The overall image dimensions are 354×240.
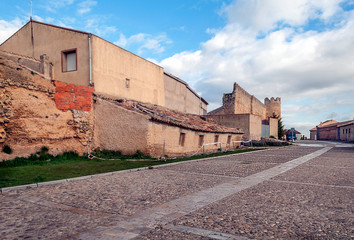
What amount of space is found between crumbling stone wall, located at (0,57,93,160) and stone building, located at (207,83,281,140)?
16.8 m

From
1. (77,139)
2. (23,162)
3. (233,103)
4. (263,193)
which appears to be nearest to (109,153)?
(77,139)

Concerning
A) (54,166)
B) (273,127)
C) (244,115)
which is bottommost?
(54,166)

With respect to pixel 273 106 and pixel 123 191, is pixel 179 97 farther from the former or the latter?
pixel 273 106

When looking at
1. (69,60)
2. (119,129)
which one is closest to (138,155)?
(119,129)

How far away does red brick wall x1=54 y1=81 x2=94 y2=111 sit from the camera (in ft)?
41.9

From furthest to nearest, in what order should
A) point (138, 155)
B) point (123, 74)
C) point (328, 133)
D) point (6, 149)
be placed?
1. point (328, 133)
2. point (123, 74)
3. point (138, 155)
4. point (6, 149)

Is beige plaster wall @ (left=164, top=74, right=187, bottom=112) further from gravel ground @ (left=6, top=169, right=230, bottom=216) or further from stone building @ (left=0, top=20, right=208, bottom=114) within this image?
gravel ground @ (left=6, top=169, right=230, bottom=216)

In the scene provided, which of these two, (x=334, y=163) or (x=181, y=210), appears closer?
(x=181, y=210)

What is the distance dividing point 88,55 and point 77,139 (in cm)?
546

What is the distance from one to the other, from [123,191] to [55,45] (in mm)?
14435

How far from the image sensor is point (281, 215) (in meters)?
4.14

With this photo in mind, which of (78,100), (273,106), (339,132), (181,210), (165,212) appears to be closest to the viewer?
(165,212)

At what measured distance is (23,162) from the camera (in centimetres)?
1052

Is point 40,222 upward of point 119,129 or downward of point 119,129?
downward
